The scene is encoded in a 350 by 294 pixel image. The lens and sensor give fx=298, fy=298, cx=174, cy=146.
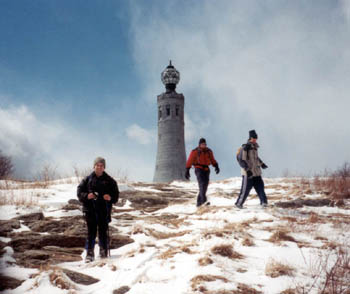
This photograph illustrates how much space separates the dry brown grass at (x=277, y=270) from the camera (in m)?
3.40

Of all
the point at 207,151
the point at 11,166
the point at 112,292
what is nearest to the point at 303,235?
the point at 112,292

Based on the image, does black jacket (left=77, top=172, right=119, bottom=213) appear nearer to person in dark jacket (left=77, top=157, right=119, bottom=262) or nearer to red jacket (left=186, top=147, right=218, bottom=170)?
person in dark jacket (left=77, top=157, right=119, bottom=262)

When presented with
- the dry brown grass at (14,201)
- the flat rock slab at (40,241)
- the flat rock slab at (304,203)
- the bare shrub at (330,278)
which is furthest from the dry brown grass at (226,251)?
the dry brown grass at (14,201)

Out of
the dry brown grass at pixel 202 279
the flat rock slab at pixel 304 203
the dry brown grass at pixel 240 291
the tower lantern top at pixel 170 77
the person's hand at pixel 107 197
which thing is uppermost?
the tower lantern top at pixel 170 77

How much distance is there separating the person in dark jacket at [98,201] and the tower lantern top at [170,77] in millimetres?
35815

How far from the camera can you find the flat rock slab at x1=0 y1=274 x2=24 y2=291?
3.44 metres

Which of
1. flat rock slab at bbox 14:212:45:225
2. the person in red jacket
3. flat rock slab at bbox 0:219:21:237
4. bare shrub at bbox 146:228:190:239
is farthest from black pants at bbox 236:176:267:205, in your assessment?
flat rock slab at bbox 0:219:21:237

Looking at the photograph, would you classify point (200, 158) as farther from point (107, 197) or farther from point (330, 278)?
point (330, 278)

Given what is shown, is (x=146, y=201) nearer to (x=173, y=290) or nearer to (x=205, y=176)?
(x=205, y=176)

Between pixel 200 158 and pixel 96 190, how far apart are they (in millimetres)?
4248

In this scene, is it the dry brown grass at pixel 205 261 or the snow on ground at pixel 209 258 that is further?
the dry brown grass at pixel 205 261

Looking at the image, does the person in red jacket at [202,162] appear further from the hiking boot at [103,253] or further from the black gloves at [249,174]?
the hiking boot at [103,253]

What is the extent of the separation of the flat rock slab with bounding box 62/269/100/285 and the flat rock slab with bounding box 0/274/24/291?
0.53 metres

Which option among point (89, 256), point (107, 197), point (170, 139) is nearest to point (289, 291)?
point (89, 256)
